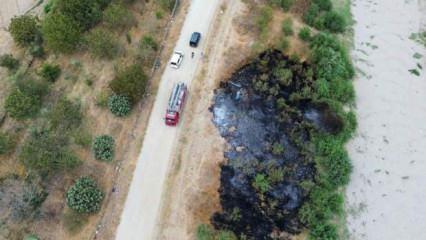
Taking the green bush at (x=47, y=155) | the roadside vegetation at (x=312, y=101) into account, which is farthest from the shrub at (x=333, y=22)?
the green bush at (x=47, y=155)

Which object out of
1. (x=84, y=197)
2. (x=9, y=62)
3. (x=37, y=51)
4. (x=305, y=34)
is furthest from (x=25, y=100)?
(x=305, y=34)

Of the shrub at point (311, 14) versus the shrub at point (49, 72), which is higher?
the shrub at point (311, 14)

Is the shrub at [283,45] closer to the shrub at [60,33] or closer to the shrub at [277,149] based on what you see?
the shrub at [277,149]

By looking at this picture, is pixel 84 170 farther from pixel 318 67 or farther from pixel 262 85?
pixel 318 67

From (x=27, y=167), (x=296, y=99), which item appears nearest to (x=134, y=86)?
(x=27, y=167)

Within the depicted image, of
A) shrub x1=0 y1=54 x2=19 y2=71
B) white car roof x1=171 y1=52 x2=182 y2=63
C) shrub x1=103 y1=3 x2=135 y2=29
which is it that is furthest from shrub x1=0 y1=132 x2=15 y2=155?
white car roof x1=171 y1=52 x2=182 y2=63
